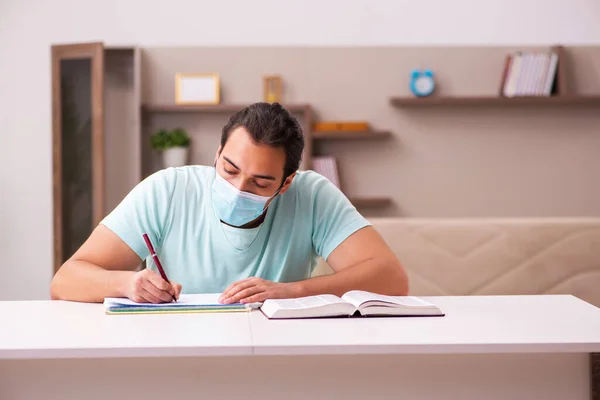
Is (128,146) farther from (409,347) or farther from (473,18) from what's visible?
(409,347)

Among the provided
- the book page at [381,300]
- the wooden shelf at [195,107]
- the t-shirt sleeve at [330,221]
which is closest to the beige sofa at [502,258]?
the t-shirt sleeve at [330,221]

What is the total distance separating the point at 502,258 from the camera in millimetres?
2928

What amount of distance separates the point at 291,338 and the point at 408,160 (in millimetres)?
3601

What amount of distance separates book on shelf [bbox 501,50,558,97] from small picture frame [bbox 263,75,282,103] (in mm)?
Answer: 1422

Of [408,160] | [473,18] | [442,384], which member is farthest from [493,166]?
[442,384]

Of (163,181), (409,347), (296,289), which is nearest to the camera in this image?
(409,347)

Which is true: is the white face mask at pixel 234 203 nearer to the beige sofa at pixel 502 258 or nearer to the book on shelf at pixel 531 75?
the beige sofa at pixel 502 258

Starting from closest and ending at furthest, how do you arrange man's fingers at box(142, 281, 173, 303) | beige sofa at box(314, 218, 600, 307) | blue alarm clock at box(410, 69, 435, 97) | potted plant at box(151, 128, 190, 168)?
man's fingers at box(142, 281, 173, 303) < beige sofa at box(314, 218, 600, 307) < potted plant at box(151, 128, 190, 168) < blue alarm clock at box(410, 69, 435, 97)

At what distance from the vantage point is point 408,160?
485 centimetres

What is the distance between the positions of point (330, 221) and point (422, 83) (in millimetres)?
2832

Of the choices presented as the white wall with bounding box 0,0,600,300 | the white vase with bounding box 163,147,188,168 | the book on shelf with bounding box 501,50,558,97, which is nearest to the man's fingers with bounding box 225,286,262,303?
the white vase with bounding box 163,147,188,168

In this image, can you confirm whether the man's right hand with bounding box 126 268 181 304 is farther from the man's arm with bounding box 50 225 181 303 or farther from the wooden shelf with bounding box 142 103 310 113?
the wooden shelf with bounding box 142 103 310 113

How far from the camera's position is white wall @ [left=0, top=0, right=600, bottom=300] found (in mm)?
4852

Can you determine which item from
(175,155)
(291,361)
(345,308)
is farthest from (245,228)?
(175,155)
